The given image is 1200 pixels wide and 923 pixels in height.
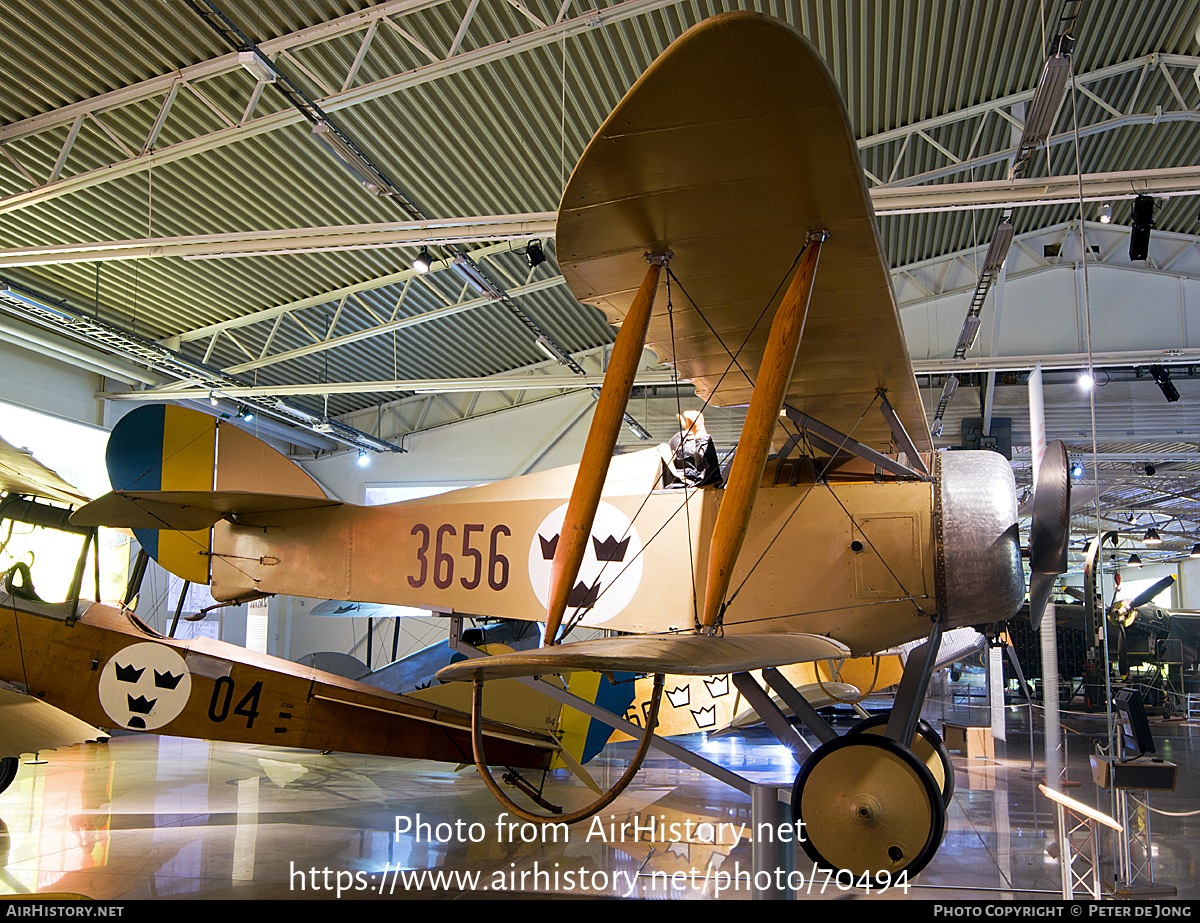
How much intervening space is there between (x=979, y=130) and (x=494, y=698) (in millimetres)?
9323

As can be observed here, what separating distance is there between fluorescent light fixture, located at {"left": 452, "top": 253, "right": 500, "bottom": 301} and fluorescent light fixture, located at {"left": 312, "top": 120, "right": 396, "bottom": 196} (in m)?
→ 2.38

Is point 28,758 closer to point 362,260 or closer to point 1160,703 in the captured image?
point 362,260

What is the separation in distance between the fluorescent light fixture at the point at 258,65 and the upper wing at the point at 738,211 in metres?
4.45

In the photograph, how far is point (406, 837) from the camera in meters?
6.24

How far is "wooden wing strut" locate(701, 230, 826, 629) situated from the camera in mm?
3418

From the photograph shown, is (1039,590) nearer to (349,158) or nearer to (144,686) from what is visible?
(144,686)

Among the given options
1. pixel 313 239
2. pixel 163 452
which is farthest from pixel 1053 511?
pixel 313 239

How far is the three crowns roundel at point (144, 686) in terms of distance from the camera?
646cm

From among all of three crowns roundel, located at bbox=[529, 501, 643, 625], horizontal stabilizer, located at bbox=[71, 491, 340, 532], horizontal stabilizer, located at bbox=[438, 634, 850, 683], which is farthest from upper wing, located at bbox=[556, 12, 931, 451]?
horizontal stabilizer, located at bbox=[71, 491, 340, 532]

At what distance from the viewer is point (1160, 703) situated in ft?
60.8

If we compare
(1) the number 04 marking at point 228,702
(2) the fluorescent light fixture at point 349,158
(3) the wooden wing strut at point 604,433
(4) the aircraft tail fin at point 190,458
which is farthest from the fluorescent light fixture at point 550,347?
(3) the wooden wing strut at point 604,433

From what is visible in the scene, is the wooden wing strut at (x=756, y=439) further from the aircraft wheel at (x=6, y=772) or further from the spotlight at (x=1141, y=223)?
the aircraft wheel at (x=6, y=772)

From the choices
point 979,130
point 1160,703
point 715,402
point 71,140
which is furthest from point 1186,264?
point 71,140

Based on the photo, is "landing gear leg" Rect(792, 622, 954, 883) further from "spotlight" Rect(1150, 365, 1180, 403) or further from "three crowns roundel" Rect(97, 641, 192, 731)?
"spotlight" Rect(1150, 365, 1180, 403)
